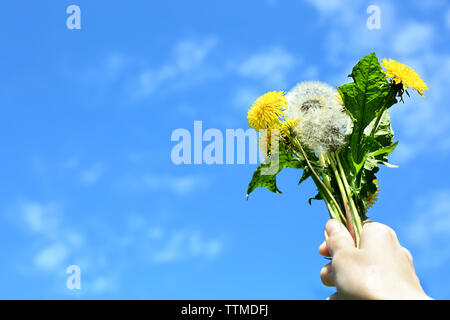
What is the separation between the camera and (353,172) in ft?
7.75

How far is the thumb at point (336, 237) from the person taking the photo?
1963mm

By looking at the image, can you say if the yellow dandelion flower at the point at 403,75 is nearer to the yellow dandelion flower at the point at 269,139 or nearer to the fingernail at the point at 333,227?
the yellow dandelion flower at the point at 269,139

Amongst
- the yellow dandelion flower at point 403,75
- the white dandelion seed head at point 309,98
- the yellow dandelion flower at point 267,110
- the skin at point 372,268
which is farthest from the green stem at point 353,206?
the yellow dandelion flower at point 403,75

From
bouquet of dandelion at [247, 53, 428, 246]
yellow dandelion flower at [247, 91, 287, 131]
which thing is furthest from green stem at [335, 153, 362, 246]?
yellow dandelion flower at [247, 91, 287, 131]

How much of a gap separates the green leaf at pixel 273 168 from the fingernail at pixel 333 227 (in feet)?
1.39

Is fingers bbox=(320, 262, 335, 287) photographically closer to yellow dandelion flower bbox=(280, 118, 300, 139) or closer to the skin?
the skin

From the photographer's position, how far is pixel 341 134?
8.01 ft

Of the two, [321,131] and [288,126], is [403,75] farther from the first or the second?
[288,126]

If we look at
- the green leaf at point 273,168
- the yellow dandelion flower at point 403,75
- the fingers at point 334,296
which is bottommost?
the fingers at point 334,296

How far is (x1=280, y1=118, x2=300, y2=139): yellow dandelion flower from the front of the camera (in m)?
2.39

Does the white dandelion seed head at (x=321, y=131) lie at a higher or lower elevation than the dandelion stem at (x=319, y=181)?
higher
